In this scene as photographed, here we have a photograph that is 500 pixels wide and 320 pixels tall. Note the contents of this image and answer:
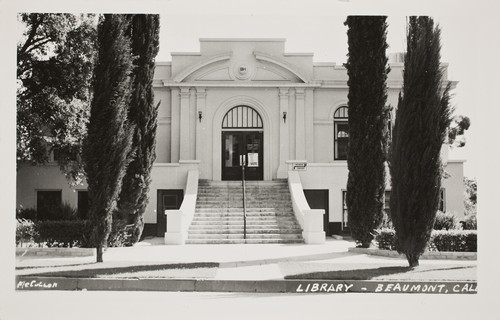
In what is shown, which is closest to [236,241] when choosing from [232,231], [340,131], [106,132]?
[232,231]

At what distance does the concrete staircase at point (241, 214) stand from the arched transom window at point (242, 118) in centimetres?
218

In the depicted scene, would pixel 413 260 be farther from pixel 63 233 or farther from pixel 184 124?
pixel 184 124

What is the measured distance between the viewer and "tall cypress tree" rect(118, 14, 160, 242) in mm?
15477

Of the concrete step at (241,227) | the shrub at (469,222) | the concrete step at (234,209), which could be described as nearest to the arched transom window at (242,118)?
the concrete step at (234,209)

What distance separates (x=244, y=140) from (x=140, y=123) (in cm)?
499

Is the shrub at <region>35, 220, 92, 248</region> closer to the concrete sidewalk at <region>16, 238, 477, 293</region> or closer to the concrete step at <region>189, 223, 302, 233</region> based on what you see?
the concrete sidewalk at <region>16, 238, 477, 293</region>

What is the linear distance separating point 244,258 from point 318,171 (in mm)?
6398

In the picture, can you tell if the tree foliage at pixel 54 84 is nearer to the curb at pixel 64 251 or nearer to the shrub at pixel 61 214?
the shrub at pixel 61 214

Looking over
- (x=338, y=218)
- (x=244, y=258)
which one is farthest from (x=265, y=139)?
(x=244, y=258)

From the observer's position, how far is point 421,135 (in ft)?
35.8

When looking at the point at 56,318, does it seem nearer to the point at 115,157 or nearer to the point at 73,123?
the point at 115,157

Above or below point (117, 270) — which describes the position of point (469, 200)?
above

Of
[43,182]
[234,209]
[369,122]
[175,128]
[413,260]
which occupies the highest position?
[175,128]

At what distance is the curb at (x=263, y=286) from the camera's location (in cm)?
940
